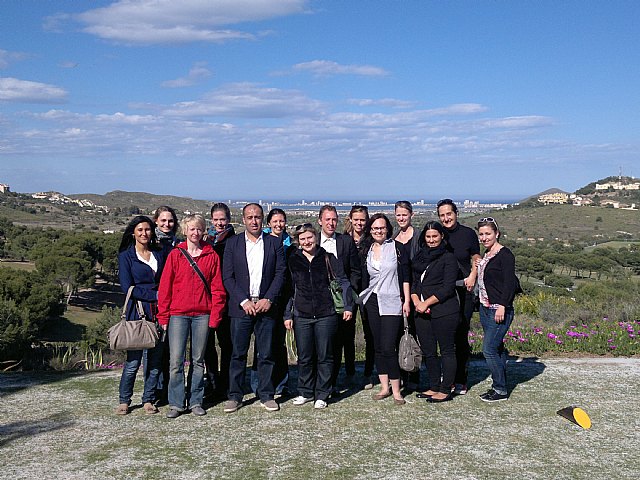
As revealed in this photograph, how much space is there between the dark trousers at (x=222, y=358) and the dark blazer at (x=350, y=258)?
4.02 feet

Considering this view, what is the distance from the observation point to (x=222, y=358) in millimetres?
5730

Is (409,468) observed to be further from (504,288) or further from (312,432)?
(504,288)

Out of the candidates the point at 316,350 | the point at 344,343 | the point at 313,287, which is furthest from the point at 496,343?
the point at 313,287

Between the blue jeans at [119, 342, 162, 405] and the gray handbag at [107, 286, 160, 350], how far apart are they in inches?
8.1

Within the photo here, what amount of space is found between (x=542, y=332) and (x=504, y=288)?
330 cm

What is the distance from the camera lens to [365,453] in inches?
171

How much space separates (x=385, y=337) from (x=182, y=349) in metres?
1.88

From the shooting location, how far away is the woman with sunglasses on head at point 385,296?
5.59 m

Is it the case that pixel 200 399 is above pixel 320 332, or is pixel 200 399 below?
below

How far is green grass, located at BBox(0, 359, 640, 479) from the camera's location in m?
4.06

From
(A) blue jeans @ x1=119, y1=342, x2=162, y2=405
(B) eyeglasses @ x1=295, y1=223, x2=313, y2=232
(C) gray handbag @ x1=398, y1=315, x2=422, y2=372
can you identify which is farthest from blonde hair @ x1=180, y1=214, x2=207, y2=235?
(C) gray handbag @ x1=398, y1=315, x2=422, y2=372

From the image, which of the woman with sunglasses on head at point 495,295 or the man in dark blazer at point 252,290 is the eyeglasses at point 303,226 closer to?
the man in dark blazer at point 252,290

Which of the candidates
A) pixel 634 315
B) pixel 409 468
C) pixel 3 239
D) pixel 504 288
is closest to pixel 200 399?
pixel 409 468

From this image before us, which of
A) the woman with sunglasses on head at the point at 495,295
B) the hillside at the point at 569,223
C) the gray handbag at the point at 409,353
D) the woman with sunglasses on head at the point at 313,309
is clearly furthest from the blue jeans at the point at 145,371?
the hillside at the point at 569,223
